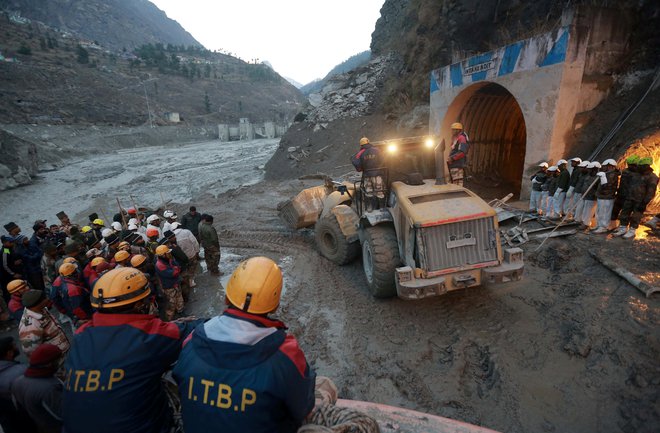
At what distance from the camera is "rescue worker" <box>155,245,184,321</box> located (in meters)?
5.30

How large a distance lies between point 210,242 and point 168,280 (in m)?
1.63

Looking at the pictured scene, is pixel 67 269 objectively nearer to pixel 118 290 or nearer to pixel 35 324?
pixel 35 324

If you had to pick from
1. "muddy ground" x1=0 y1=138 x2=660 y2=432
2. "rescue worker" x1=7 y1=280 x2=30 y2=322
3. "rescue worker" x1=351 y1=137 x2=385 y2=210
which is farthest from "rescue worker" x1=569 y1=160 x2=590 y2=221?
"rescue worker" x1=7 y1=280 x2=30 y2=322

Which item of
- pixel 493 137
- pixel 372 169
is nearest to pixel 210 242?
pixel 372 169

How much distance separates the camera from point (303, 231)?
30.9ft

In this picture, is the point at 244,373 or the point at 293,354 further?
the point at 293,354

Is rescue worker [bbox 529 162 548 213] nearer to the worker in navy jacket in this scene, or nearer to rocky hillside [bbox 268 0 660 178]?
rocky hillside [bbox 268 0 660 178]

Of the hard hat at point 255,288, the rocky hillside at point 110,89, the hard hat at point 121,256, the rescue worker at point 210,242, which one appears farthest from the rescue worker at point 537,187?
the rocky hillside at point 110,89

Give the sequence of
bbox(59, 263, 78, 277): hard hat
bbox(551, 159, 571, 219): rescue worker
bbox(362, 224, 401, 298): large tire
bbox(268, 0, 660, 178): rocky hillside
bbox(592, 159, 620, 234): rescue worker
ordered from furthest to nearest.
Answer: bbox(268, 0, 660, 178): rocky hillside → bbox(551, 159, 571, 219): rescue worker → bbox(592, 159, 620, 234): rescue worker → bbox(362, 224, 401, 298): large tire → bbox(59, 263, 78, 277): hard hat

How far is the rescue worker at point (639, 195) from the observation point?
6.27m

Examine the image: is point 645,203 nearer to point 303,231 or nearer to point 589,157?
point 589,157

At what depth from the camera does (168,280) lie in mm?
5359

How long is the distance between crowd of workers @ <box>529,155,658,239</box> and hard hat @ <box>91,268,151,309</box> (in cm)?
733

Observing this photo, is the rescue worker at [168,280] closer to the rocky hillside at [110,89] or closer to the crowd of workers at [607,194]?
the crowd of workers at [607,194]
